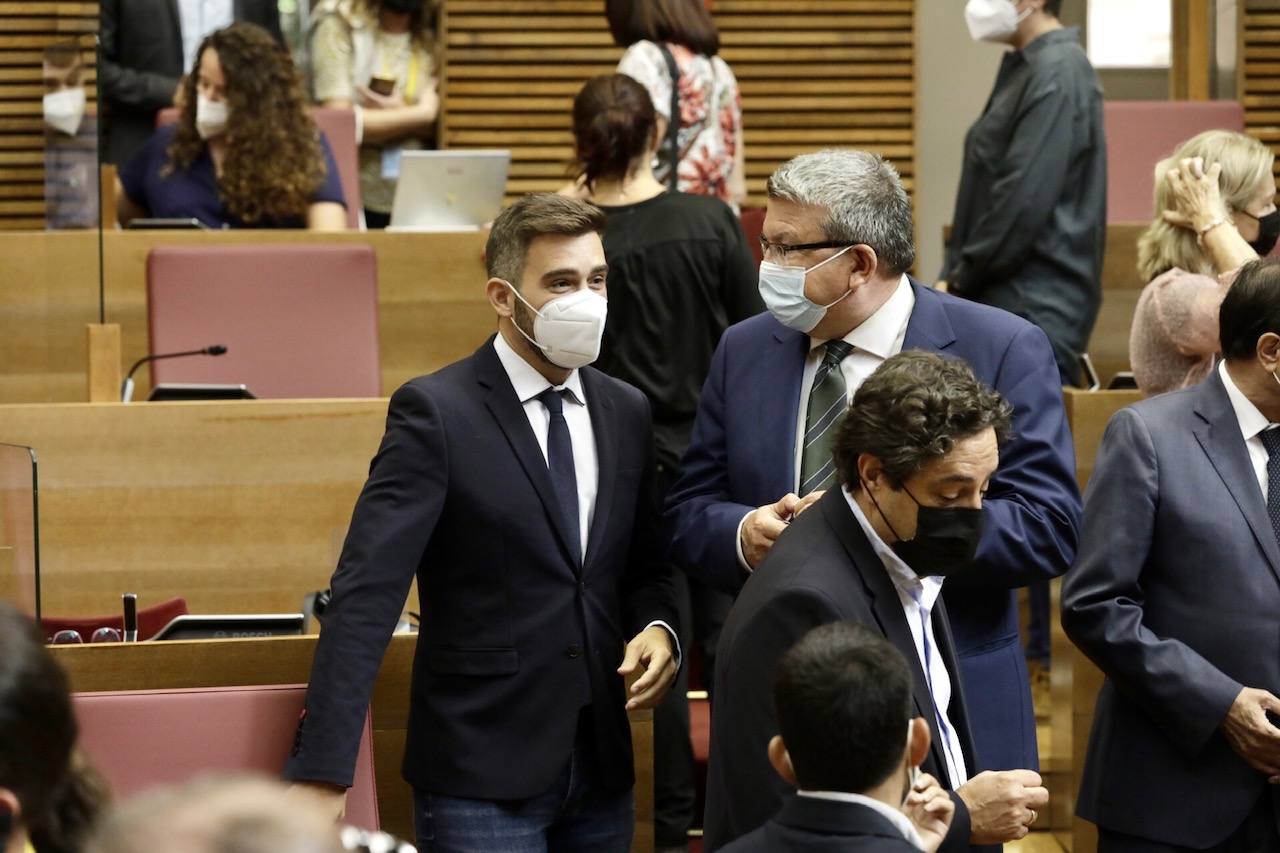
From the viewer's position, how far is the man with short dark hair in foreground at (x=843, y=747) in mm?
1866

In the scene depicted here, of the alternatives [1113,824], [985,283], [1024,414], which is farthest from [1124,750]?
[985,283]

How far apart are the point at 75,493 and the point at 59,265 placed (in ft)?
4.82

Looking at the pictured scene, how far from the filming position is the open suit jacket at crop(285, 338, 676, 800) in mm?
2604

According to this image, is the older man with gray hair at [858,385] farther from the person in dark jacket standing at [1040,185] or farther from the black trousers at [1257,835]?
the person in dark jacket standing at [1040,185]

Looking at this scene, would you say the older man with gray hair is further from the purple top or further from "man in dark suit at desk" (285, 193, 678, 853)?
the purple top

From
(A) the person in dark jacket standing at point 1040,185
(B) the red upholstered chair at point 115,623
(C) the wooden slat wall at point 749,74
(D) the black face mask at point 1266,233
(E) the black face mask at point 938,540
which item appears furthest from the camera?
(C) the wooden slat wall at point 749,74

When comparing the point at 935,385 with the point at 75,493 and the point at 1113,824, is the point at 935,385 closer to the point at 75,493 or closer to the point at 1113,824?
the point at 1113,824

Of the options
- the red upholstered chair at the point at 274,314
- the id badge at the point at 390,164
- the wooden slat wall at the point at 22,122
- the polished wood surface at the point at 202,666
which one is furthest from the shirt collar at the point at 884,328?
the id badge at the point at 390,164

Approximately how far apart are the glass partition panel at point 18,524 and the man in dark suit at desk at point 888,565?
1499 millimetres

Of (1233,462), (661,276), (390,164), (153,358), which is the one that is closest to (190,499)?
(153,358)

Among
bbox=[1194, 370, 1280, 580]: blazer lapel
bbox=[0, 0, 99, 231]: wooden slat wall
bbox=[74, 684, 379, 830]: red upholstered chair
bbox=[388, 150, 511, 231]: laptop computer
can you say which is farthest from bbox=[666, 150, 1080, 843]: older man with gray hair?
bbox=[0, 0, 99, 231]: wooden slat wall

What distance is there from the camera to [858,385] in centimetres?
276

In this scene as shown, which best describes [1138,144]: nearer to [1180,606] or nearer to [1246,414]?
[1246,414]

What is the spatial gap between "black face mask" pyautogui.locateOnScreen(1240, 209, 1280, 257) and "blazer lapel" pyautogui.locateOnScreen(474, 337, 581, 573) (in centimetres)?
184
